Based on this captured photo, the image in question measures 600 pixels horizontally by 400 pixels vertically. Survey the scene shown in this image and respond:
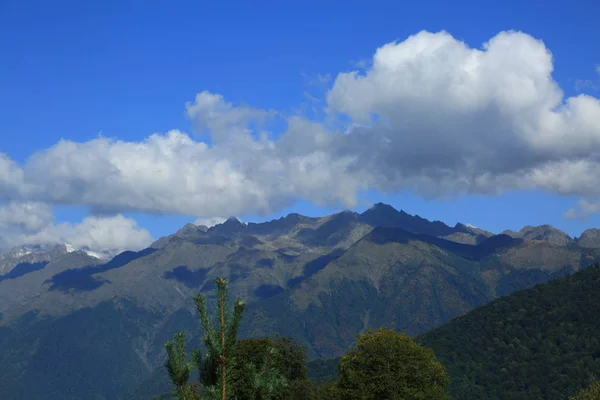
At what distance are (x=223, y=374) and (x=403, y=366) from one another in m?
83.0

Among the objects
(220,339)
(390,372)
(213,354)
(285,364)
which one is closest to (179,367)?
(213,354)

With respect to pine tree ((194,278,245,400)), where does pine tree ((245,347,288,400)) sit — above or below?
below

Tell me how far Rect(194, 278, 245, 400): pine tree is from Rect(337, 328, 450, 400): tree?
79.2 metres

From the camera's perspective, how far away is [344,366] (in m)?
109

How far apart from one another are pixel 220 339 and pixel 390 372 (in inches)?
3263

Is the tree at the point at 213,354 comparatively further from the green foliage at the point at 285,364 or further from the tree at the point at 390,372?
the tree at the point at 390,372

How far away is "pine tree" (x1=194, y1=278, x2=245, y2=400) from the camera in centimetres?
2284

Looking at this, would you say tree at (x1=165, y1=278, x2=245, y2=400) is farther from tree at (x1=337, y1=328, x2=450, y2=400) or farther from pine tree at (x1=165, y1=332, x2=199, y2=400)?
tree at (x1=337, y1=328, x2=450, y2=400)

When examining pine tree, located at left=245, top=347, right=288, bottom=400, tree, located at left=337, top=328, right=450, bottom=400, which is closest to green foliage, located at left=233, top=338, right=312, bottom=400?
tree, located at left=337, top=328, right=450, bottom=400

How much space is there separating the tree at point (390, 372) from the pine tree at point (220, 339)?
260ft

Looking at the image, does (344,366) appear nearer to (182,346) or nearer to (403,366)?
(403,366)

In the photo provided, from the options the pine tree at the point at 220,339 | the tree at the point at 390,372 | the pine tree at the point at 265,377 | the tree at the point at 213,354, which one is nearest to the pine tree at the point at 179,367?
the tree at the point at 213,354

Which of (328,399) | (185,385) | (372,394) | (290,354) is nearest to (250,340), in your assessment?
(290,354)

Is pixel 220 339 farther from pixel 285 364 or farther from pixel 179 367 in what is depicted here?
pixel 285 364
